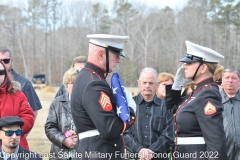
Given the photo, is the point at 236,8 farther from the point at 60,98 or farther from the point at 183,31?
the point at 60,98

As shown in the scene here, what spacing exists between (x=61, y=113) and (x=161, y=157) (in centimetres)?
137

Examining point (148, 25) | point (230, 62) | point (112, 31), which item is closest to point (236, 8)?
point (230, 62)


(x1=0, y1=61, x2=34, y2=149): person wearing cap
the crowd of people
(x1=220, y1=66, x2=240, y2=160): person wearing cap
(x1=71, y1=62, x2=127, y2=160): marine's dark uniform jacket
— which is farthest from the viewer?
(x1=220, y1=66, x2=240, y2=160): person wearing cap

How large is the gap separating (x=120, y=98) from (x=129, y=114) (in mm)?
154

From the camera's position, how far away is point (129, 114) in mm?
2998

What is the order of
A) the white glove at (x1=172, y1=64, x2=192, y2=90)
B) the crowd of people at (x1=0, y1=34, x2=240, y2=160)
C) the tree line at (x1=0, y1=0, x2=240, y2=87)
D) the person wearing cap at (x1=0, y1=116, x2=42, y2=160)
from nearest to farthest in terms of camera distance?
the crowd of people at (x1=0, y1=34, x2=240, y2=160) < the person wearing cap at (x1=0, y1=116, x2=42, y2=160) < the white glove at (x1=172, y1=64, x2=192, y2=90) < the tree line at (x1=0, y1=0, x2=240, y2=87)

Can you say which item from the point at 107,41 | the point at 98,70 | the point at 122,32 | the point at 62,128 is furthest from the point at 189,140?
the point at 122,32

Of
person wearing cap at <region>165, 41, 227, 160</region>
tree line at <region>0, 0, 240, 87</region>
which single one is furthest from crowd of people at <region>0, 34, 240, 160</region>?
tree line at <region>0, 0, 240, 87</region>

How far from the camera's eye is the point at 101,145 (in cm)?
303

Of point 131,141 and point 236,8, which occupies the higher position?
point 236,8

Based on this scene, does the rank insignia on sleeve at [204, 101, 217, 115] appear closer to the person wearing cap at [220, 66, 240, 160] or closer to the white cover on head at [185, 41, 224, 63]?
the white cover on head at [185, 41, 224, 63]

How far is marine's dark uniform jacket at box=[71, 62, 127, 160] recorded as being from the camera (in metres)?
2.86

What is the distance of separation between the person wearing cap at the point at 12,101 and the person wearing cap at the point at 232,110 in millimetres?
2576

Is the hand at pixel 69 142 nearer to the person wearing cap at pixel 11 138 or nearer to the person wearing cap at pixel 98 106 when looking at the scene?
the person wearing cap at pixel 11 138
